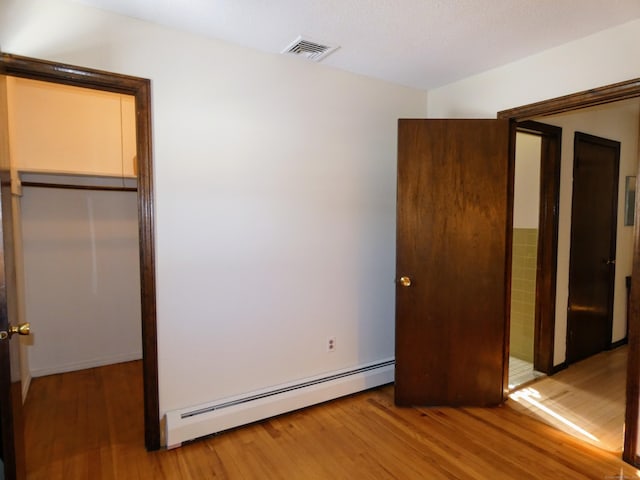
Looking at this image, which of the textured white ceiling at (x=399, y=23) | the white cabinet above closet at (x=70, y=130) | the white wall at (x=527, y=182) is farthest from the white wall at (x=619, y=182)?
the white cabinet above closet at (x=70, y=130)

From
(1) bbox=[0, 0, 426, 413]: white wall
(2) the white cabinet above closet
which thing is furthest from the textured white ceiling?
(2) the white cabinet above closet

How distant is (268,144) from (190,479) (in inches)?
78.9

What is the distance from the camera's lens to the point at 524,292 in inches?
140

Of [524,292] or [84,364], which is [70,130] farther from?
[524,292]

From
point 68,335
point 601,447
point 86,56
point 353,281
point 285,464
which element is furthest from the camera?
point 68,335

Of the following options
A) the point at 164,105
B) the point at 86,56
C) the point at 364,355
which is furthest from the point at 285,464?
the point at 86,56

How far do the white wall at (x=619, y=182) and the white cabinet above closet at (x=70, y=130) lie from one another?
3.71 metres

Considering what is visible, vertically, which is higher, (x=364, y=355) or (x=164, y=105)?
(x=164, y=105)

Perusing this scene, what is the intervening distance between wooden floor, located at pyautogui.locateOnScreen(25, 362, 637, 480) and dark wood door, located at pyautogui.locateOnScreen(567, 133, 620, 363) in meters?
1.41

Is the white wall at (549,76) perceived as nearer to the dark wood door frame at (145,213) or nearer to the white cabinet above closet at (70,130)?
the dark wood door frame at (145,213)

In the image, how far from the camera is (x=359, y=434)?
2.38m

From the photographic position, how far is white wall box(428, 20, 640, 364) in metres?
2.09

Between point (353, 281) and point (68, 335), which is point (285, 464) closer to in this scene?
point (353, 281)

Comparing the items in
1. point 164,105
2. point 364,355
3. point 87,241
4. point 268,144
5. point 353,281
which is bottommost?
point 364,355
